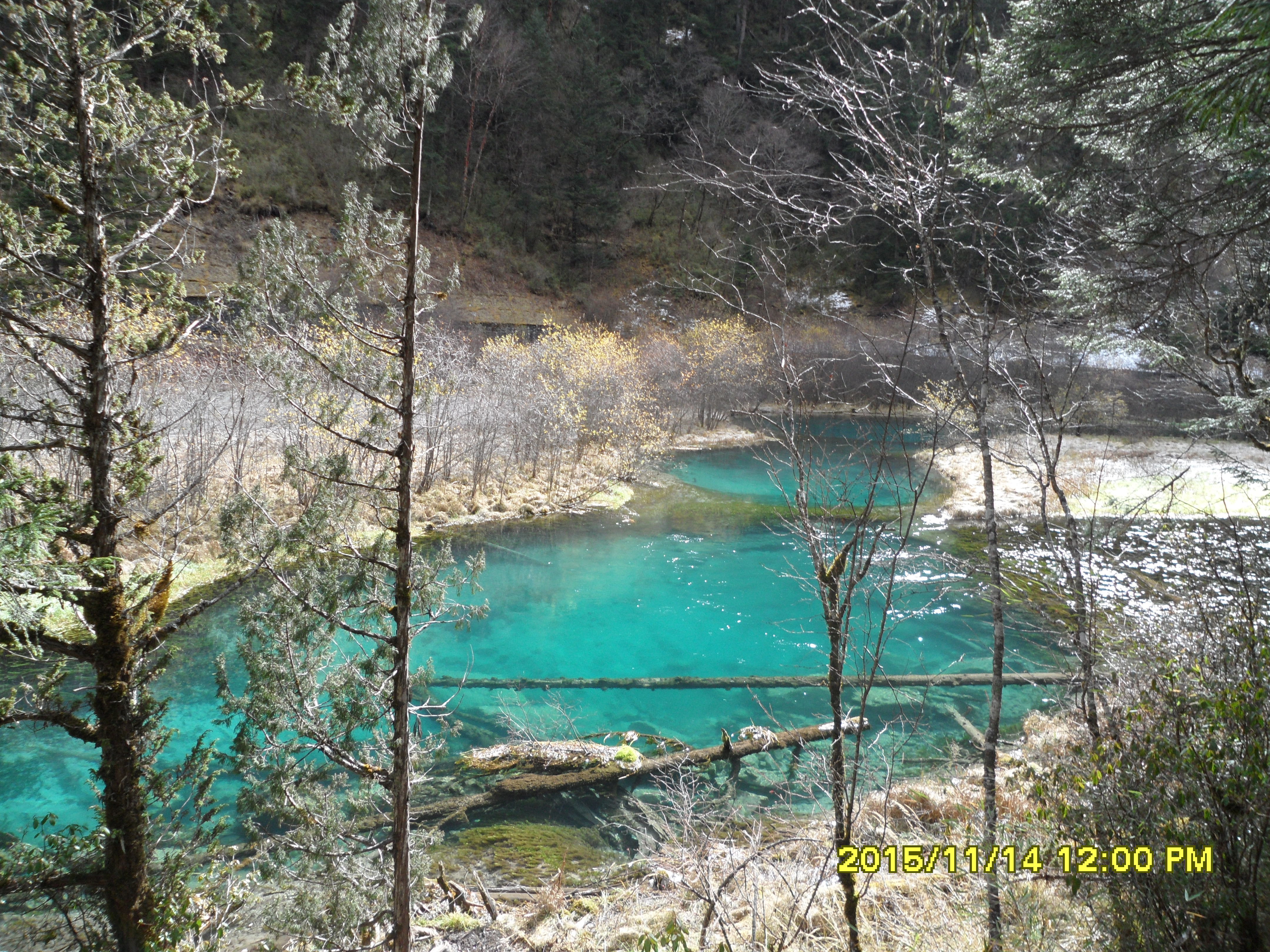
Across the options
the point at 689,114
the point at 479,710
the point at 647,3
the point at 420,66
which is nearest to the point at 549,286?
the point at 689,114

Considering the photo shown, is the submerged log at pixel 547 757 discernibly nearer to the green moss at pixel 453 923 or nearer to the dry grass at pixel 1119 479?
the green moss at pixel 453 923

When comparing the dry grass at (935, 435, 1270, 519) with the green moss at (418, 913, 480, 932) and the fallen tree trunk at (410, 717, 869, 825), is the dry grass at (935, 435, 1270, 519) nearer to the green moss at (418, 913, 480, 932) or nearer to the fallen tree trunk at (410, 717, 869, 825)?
the fallen tree trunk at (410, 717, 869, 825)

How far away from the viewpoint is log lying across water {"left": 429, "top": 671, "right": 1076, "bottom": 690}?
7.68 metres

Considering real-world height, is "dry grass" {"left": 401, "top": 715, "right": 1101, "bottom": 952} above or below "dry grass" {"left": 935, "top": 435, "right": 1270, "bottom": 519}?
below

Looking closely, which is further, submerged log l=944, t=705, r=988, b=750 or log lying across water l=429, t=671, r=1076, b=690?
log lying across water l=429, t=671, r=1076, b=690

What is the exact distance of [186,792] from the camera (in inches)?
243

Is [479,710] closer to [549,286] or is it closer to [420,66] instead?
[420,66]

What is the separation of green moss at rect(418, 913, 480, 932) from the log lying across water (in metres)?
3.26

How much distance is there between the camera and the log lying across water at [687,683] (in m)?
7.68

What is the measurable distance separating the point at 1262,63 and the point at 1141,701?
2.34m

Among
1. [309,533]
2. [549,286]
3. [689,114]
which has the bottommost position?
[309,533]

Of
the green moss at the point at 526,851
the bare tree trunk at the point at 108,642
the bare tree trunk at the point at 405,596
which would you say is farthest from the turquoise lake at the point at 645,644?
the bare tree trunk at the point at 405,596
